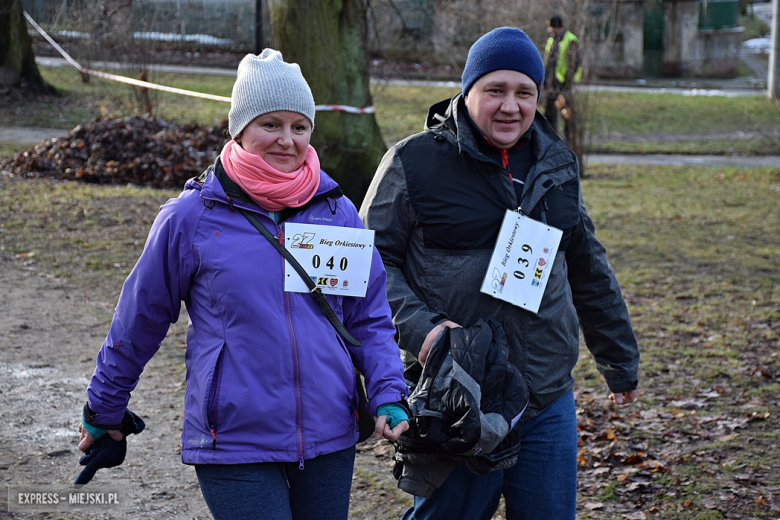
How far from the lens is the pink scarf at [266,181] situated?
8.36ft

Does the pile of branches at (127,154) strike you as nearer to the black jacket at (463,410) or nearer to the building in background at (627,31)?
the black jacket at (463,410)

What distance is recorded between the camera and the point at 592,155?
638 inches

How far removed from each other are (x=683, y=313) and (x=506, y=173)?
189 inches

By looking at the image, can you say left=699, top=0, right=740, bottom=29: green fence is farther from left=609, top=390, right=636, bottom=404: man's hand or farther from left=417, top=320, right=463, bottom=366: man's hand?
left=417, top=320, right=463, bottom=366: man's hand

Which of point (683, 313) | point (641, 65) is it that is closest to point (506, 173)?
point (683, 313)

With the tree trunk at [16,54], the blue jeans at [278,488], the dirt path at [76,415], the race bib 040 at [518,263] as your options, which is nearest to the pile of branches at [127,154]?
the dirt path at [76,415]

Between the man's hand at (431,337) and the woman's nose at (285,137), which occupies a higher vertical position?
the woman's nose at (285,137)

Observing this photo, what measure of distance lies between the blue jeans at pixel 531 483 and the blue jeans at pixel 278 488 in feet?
1.58

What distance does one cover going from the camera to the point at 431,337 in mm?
2824

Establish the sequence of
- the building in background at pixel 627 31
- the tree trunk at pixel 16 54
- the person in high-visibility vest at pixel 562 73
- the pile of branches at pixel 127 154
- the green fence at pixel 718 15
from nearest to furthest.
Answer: the pile of branches at pixel 127 154 → the person in high-visibility vest at pixel 562 73 → the tree trunk at pixel 16 54 → the building in background at pixel 627 31 → the green fence at pixel 718 15

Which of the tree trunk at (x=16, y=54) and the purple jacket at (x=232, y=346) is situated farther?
the tree trunk at (x=16, y=54)

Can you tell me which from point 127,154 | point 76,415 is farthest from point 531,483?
point 127,154

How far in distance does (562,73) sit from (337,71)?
6768mm

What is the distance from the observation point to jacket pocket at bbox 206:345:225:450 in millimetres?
2443
